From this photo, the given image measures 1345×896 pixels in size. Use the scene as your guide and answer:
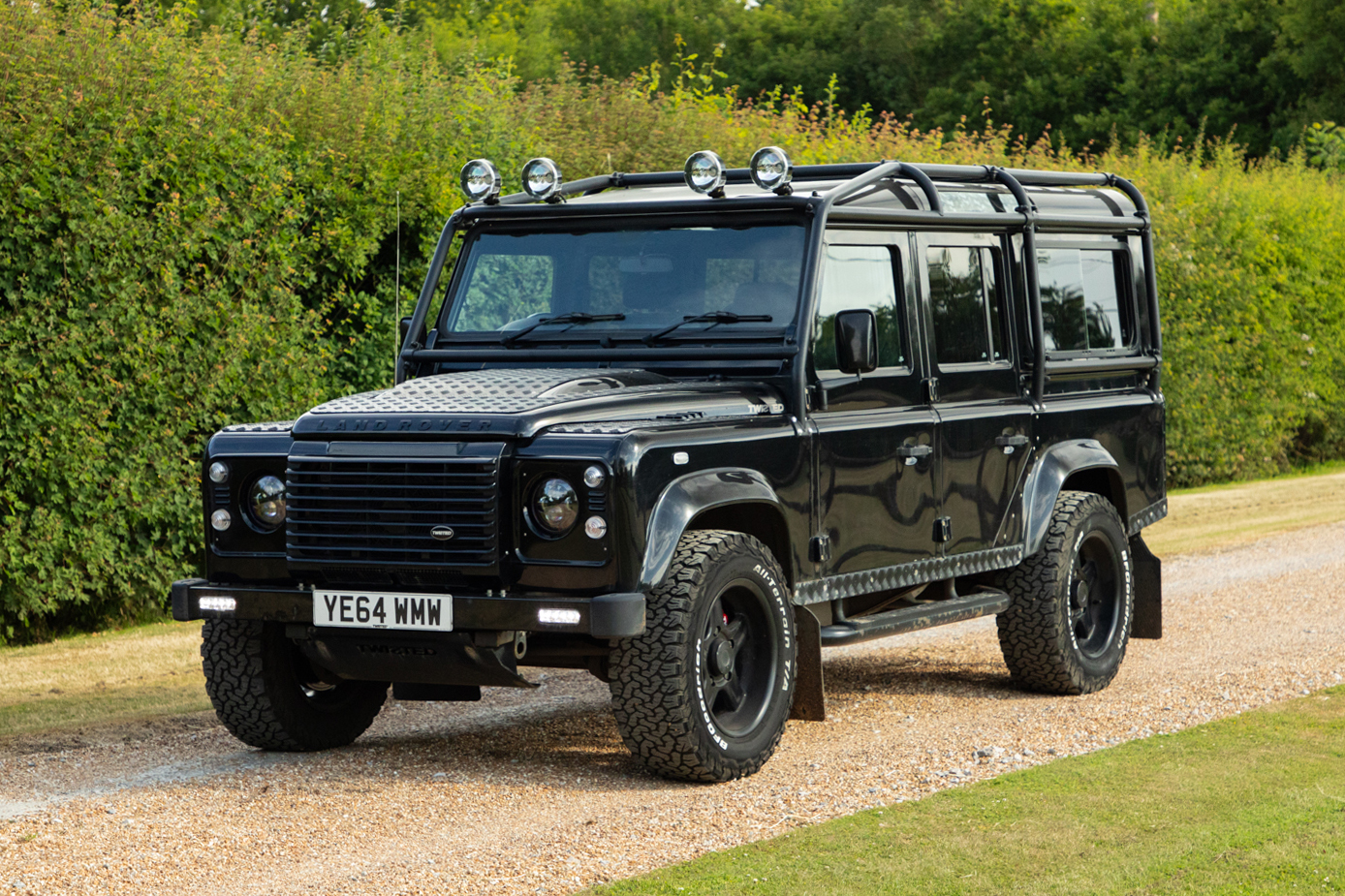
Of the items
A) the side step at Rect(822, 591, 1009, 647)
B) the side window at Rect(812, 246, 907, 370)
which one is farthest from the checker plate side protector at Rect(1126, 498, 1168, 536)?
the side window at Rect(812, 246, 907, 370)

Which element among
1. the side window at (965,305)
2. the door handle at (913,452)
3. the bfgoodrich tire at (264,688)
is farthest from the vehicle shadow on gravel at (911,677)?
the bfgoodrich tire at (264,688)

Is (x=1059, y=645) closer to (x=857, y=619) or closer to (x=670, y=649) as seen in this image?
(x=857, y=619)

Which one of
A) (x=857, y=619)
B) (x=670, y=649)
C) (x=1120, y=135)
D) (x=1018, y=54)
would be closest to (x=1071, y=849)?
(x=670, y=649)

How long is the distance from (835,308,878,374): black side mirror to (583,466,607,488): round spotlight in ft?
4.73

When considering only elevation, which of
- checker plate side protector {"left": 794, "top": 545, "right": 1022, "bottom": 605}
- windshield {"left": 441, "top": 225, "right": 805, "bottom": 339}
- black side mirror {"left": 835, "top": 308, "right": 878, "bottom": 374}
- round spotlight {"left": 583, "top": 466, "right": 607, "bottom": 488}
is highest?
windshield {"left": 441, "top": 225, "right": 805, "bottom": 339}

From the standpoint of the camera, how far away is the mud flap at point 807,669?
6703mm

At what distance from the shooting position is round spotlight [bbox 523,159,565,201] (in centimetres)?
760

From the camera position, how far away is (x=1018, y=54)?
47188 mm

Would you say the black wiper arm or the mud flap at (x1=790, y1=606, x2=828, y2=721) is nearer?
the mud flap at (x1=790, y1=606, x2=828, y2=721)

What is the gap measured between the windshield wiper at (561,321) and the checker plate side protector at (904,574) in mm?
1418

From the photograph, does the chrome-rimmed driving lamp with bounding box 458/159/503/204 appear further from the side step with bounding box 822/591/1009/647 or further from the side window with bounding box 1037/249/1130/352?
the side window with bounding box 1037/249/1130/352

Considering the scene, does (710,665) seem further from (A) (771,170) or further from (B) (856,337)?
(A) (771,170)

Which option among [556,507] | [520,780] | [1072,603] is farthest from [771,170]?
[1072,603]

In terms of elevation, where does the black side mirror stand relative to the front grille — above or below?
above
